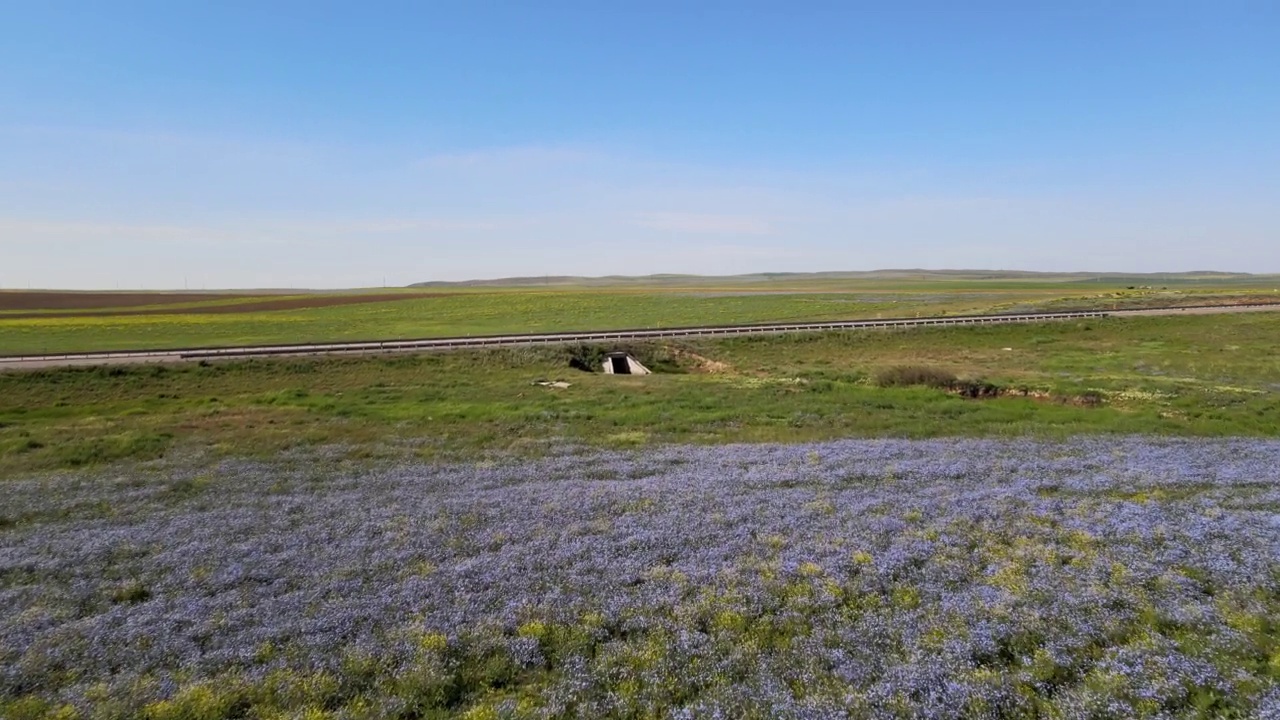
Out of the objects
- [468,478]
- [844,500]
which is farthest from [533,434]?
[844,500]

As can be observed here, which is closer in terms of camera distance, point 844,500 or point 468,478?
point 844,500

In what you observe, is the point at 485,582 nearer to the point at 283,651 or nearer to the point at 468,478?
the point at 283,651

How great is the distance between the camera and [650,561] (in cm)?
1433

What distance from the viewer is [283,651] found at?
11031mm

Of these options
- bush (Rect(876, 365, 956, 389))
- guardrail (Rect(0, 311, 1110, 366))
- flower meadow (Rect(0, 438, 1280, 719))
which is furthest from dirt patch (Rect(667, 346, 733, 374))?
flower meadow (Rect(0, 438, 1280, 719))

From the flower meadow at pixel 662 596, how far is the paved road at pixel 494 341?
29212 mm

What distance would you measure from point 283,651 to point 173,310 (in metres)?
109

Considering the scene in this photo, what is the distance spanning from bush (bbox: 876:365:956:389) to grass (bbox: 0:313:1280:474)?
1.05 metres

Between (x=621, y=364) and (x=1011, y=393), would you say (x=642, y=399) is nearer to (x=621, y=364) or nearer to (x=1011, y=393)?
(x=621, y=364)

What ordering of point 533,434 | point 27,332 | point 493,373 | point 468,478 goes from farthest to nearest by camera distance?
point 27,332
point 493,373
point 533,434
point 468,478

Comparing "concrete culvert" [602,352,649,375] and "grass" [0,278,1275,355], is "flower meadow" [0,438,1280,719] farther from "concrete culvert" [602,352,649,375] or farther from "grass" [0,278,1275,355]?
"grass" [0,278,1275,355]

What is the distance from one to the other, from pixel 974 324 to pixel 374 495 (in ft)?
192

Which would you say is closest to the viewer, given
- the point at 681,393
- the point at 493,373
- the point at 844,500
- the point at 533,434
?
the point at 844,500

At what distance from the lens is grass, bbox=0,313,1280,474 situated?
27.7m
